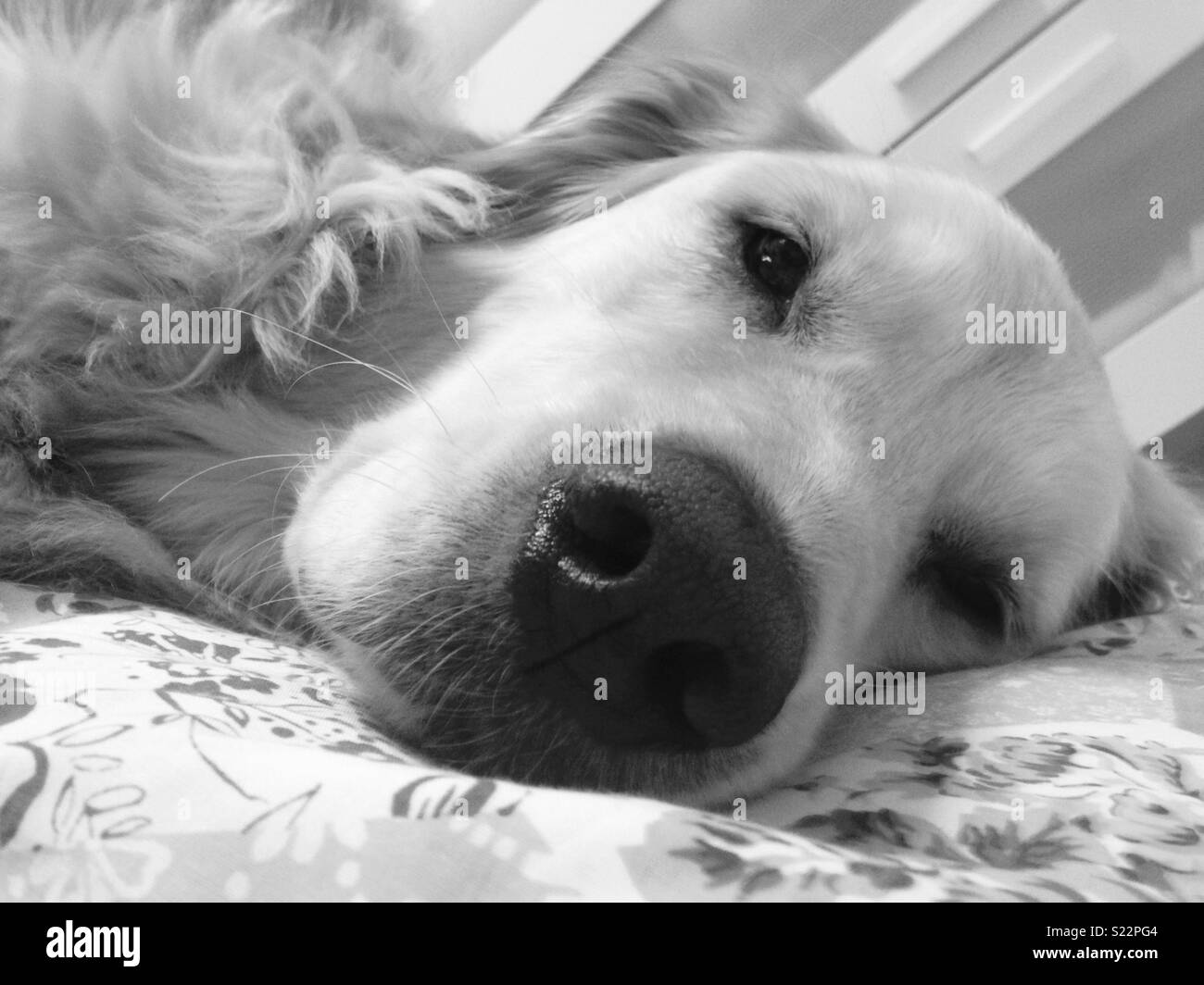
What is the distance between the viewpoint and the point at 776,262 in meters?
1.18

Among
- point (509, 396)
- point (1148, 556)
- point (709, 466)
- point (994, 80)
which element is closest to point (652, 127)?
point (509, 396)

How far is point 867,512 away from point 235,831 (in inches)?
26.8

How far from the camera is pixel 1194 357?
112 inches

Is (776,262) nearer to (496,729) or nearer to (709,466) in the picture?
(709,466)

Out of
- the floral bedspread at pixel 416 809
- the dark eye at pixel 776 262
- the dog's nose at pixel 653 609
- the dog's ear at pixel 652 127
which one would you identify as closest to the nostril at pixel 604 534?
the dog's nose at pixel 653 609

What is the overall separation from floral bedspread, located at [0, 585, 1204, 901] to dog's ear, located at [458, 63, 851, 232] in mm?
788

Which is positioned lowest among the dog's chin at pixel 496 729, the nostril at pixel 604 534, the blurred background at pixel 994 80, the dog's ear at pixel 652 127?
the dog's chin at pixel 496 729

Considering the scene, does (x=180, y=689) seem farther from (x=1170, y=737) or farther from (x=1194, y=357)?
(x=1194, y=357)

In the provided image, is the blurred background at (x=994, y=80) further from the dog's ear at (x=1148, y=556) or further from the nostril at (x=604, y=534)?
the nostril at (x=604, y=534)

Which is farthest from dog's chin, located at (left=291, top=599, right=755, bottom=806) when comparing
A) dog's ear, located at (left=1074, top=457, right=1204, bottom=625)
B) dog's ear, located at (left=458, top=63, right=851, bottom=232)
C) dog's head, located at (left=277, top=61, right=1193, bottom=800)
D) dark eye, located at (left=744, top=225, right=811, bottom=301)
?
dog's ear, located at (left=1074, top=457, right=1204, bottom=625)

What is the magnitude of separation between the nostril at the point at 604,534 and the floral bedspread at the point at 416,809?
0.64ft

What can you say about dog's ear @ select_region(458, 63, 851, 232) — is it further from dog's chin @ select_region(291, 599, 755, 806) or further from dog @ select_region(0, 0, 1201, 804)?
dog's chin @ select_region(291, 599, 755, 806)

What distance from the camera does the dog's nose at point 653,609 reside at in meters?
0.74

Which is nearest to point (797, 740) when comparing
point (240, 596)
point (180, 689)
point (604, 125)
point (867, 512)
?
point (867, 512)
